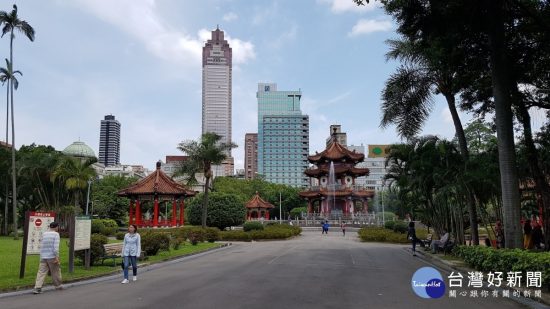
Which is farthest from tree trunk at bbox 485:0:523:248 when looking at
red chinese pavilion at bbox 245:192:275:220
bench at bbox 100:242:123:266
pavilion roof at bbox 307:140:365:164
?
red chinese pavilion at bbox 245:192:275:220

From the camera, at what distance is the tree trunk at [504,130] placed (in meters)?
13.9

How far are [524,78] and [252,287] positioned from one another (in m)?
12.6

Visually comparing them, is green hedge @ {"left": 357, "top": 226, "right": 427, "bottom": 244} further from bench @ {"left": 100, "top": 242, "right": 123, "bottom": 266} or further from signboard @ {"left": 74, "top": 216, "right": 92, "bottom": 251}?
signboard @ {"left": 74, "top": 216, "right": 92, "bottom": 251}

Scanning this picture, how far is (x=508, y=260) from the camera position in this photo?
11.8 metres

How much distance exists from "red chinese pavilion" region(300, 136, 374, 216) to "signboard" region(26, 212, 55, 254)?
5478cm

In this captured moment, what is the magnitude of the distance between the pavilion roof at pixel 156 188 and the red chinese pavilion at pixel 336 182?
26.6 meters

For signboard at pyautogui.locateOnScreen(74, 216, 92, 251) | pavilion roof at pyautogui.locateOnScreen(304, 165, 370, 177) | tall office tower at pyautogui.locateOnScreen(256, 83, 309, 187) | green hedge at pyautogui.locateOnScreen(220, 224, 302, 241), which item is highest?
tall office tower at pyautogui.locateOnScreen(256, 83, 309, 187)

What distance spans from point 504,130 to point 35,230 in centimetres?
1389

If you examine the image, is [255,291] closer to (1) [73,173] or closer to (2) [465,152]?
(2) [465,152]

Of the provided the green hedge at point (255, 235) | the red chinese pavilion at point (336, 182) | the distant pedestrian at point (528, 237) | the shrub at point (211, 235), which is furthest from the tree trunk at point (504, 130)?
the red chinese pavilion at point (336, 182)

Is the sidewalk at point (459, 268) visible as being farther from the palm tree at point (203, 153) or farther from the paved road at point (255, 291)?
the palm tree at point (203, 153)

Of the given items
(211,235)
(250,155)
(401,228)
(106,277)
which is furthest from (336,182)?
(250,155)

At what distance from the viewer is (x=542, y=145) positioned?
61.9ft

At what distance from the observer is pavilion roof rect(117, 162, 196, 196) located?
4425 cm
